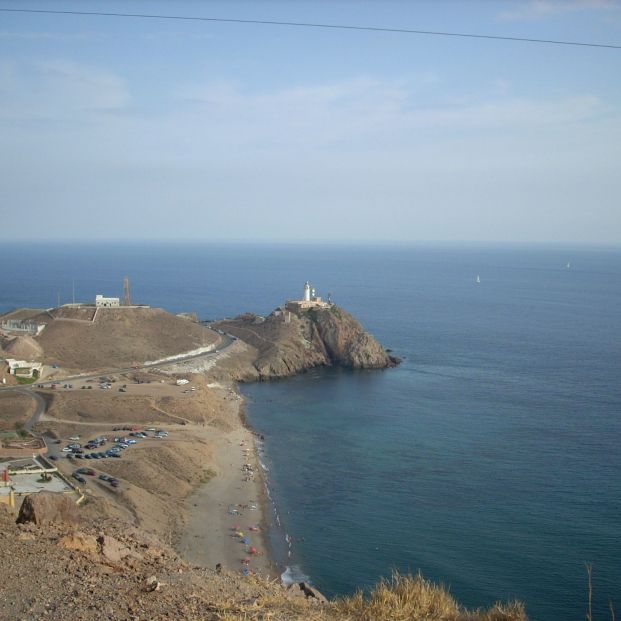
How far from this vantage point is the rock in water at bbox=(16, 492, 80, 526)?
9770 millimetres

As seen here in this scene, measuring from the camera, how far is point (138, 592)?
713 centimetres

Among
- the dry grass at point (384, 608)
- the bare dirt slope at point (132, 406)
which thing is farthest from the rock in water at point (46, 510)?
the bare dirt slope at point (132, 406)

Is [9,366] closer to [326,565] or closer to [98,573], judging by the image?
[326,565]

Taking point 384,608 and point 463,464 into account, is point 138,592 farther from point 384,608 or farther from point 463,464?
point 463,464

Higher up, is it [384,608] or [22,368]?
[384,608]

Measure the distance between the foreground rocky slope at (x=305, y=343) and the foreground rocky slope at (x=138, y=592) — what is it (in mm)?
38853

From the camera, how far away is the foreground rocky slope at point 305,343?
5044 centimetres

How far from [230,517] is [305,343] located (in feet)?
105

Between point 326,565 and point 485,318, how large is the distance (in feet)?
198

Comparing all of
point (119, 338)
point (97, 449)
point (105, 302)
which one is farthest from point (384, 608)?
point (105, 302)

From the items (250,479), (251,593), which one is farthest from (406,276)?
(251,593)

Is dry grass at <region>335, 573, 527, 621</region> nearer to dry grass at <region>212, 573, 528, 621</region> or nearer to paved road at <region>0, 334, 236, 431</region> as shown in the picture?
dry grass at <region>212, 573, 528, 621</region>

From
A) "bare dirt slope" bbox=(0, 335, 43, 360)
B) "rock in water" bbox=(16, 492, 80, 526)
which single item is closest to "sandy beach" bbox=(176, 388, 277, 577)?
"rock in water" bbox=(16, 492, 80, 526)

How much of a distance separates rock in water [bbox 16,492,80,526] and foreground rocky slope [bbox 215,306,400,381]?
3737cm
